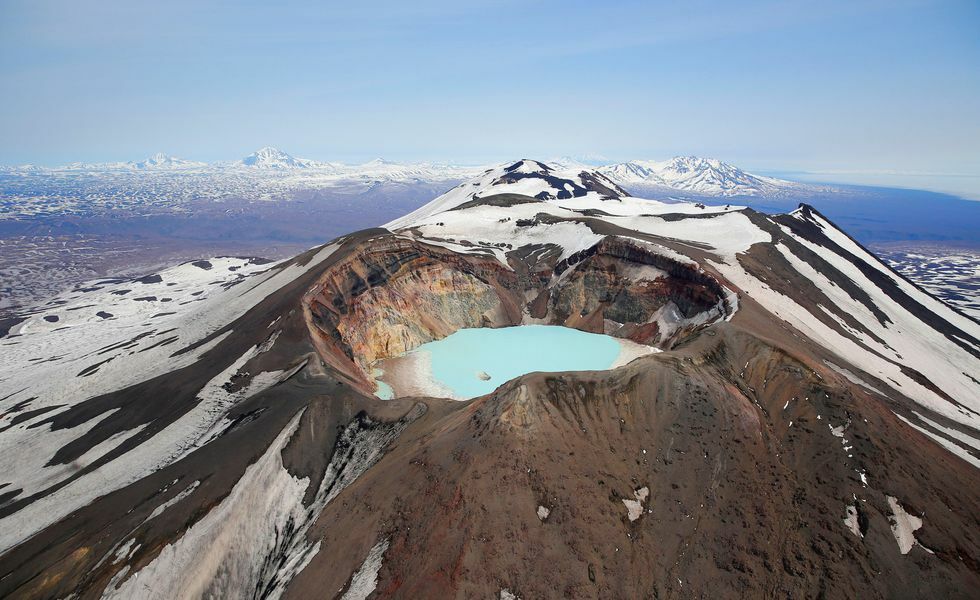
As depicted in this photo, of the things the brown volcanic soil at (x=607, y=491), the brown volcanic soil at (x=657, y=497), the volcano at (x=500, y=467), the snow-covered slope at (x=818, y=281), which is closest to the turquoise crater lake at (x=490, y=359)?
the volcano at (x=500, y=467)

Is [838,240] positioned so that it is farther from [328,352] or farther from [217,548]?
[217,548]

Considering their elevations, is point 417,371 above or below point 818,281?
below

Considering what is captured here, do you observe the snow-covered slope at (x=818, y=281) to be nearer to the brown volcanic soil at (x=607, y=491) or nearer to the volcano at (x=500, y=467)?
the volcano at (x=500, y=467)

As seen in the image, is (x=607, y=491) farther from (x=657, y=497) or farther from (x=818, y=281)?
(x=818, y=281)

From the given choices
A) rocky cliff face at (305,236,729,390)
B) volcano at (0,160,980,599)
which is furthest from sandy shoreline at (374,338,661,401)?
volcano at (0,160,980,599)

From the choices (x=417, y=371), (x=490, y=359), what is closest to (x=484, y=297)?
(x=490, y=359)

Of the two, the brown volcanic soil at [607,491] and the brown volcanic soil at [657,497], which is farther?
the brown volcanic soil at [607,491]
